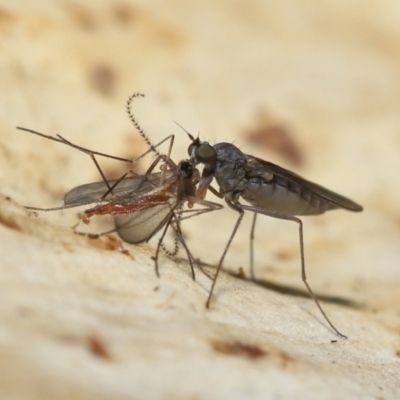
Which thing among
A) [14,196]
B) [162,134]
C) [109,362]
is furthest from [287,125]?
[109,362]

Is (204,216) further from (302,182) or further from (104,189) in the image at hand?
(104,189)

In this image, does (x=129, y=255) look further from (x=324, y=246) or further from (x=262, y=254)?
(x=324, y=246)

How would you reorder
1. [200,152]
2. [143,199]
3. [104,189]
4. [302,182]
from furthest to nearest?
[302,182]
[200,152]
[104,189]
[143,199]

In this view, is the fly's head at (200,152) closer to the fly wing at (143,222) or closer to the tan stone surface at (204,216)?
the fly wing at (143,222)

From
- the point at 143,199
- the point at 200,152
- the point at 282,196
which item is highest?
the point at 282,196

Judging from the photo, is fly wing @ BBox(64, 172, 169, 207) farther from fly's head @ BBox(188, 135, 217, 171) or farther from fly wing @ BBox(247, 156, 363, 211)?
fly wing @ BBox(247, 156, 363, 211)

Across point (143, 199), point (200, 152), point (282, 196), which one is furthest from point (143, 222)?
point (282, 196)

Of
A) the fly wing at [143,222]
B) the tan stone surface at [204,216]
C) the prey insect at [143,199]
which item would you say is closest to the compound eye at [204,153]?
the prey insect at [143,199]
